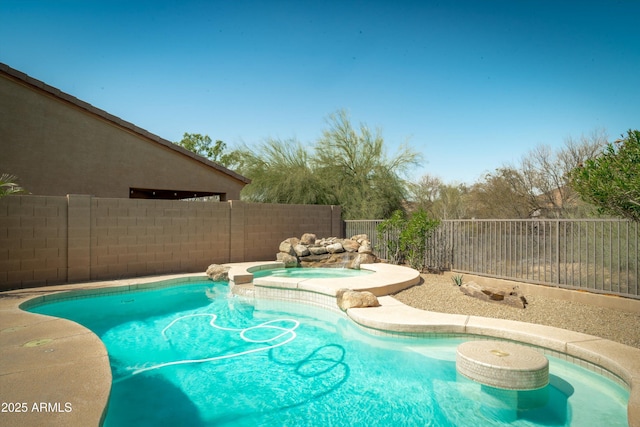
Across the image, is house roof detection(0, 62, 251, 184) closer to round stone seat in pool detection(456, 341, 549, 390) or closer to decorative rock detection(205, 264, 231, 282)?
decorative rock detection(205, 264, 231, 282)

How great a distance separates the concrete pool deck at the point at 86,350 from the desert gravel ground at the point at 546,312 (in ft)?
1.53

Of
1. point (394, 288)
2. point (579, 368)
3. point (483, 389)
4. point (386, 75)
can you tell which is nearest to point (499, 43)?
point (386, 75)

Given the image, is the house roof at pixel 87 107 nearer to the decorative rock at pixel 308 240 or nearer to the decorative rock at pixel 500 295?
the decorative rock at pixel 308 240

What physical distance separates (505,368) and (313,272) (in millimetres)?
6775

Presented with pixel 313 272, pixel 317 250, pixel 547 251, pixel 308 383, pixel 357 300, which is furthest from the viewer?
pixel 317 250

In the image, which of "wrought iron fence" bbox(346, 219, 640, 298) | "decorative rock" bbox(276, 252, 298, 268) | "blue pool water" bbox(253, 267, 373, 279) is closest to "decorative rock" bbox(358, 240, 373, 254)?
"blue pool water" bbox(253, 267, 373, 279)

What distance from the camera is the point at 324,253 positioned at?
10.7 meters

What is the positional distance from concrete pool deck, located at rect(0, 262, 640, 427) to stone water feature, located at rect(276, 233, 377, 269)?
3.39 m

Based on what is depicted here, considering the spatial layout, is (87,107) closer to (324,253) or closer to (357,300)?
(324,253)

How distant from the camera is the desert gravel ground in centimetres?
455

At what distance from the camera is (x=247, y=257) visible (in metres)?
10.8

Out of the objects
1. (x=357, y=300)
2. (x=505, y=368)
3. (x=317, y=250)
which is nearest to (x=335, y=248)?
(x=317, y=250)

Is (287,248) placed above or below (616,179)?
below

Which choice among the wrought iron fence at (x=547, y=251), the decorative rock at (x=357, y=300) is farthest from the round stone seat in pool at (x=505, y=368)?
the wrought iron fence at (x=547, y=251)
